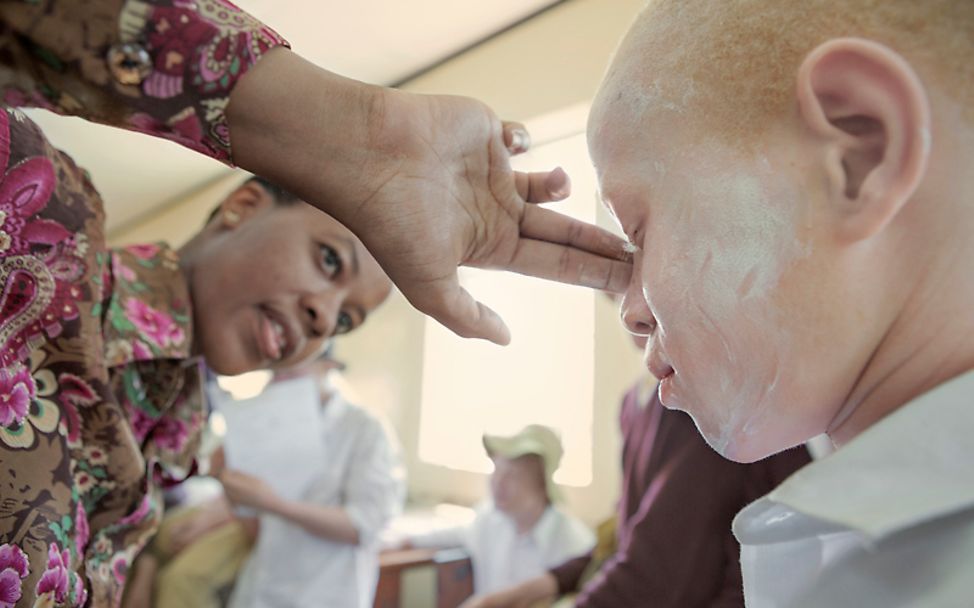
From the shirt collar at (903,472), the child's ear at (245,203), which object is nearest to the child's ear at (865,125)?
the shirt collar at (903,472)

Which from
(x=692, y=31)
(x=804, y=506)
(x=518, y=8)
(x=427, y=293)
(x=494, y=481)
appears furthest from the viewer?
(x=494, y=481)

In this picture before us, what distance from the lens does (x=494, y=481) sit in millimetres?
2758

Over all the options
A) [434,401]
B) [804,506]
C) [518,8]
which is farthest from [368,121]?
[434,401]

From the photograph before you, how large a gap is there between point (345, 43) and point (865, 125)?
0.54 m

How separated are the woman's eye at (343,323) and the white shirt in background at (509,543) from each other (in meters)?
1.36

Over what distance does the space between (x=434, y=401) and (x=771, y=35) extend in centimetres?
337

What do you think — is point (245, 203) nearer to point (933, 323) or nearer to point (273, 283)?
point (273, 283)

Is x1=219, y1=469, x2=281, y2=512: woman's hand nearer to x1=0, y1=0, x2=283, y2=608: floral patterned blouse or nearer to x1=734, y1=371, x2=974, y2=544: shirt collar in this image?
x1=0, y1=0, x2=283, y2=608: floral patterned blouse

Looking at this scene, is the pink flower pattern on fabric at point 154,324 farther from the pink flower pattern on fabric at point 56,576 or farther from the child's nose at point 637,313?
the child's nose at point 637,313

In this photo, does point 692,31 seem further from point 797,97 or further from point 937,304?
point 937,304

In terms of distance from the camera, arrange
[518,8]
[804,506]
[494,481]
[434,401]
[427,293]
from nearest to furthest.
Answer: [804,506] < [427,293] < [518,8] < [494,481] < [434,401]

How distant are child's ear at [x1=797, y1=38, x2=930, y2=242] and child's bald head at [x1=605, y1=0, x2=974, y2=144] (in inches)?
1.1

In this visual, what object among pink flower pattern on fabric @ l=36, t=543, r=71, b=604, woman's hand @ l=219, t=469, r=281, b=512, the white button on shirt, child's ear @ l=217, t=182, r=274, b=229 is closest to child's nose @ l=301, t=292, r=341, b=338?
child's ear @ l=217, t=182, r=274, b=229

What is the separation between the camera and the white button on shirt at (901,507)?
0.41 metres
